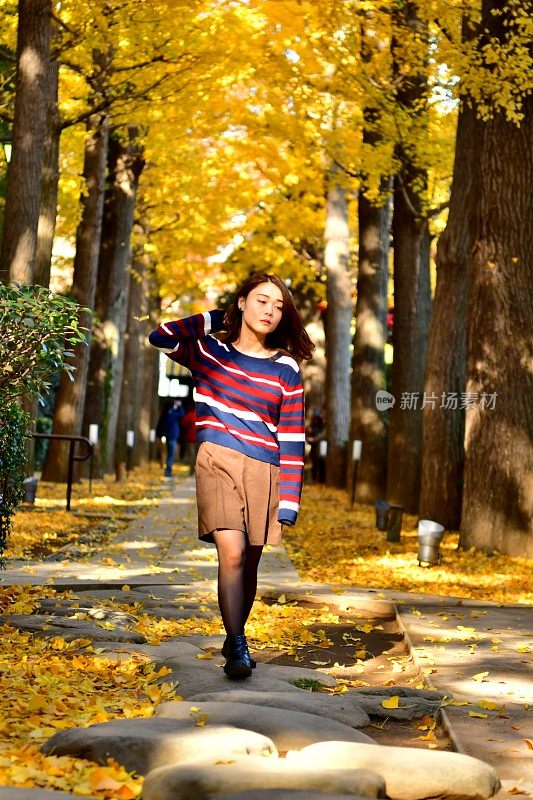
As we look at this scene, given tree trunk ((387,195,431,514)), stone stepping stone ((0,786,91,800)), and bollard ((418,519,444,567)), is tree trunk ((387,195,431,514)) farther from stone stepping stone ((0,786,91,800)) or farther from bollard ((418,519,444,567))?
stone stepping stone ((0,786,91,800))

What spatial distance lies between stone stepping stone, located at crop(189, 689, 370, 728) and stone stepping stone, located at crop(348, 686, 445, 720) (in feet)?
0.38

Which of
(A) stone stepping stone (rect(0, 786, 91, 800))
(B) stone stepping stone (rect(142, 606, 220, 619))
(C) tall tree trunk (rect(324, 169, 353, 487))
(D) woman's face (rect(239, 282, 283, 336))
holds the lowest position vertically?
(B) stone stepping stone (rect(142, 606, 220, 619))

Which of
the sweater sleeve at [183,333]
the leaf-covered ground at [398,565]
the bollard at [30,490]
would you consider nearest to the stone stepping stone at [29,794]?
the sweater sleeve at [183,333]

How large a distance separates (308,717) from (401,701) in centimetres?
103

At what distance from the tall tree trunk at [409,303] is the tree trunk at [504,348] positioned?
216 inches

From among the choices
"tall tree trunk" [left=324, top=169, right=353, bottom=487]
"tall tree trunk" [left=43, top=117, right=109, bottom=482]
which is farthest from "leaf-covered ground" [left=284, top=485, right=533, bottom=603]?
"tall tree trunk" [left=324, top=169, right=353, bottom=487]

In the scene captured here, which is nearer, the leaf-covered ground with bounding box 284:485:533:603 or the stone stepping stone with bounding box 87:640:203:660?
the stone stepping stone with bounding box 87:640:203:660

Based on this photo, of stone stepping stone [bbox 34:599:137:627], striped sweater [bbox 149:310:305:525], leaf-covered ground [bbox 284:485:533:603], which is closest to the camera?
striped sweater [bbox 149:310:305:525]

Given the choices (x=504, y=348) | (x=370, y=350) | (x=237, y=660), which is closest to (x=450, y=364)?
(x=504, y=348)

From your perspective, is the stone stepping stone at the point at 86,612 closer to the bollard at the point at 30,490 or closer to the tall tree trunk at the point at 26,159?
the tall tree trunk at the point at 26,159

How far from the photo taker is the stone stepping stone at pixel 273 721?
5207 millimetres

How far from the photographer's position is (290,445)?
259 inches

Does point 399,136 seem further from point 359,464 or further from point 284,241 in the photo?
point 284,241

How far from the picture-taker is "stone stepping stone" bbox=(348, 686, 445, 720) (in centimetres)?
628
